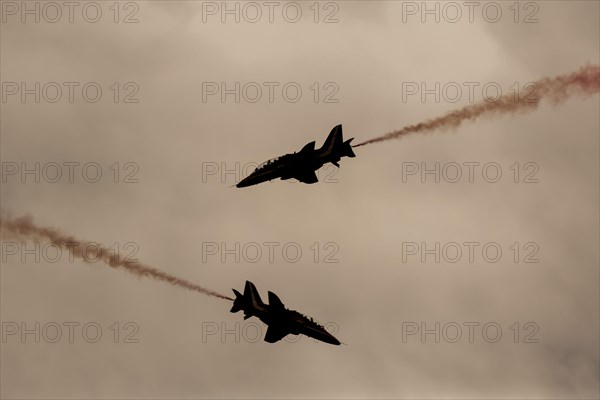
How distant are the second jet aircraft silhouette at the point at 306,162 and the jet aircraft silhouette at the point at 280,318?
13.1 metres

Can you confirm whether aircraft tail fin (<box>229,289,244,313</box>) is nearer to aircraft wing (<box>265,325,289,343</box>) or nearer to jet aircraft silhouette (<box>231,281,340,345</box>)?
jet aircraft silhouette (<box>231,281,340,345</box>)

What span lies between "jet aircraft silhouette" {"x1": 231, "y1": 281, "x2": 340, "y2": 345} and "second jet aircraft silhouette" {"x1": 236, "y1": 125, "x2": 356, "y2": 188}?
13103 millimetres

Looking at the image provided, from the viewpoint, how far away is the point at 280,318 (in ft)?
343

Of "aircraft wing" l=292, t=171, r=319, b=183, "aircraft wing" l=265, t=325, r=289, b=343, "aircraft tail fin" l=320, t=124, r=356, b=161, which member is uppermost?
"aircraft tail fin" l=320, t=124, r=356, b=161

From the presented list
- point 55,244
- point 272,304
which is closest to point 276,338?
point 272,304

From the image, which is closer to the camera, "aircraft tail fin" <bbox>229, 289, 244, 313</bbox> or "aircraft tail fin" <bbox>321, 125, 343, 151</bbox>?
"aircraft tail fin" <bbox>321, 125, 343, 151</bbox>

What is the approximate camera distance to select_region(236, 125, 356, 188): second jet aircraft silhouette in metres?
97.8

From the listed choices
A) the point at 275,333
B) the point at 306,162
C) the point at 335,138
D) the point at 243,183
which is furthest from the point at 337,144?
the point at 275,333

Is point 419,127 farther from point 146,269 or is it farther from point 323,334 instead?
point 146,269

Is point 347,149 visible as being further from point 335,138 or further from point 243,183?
point 243,183

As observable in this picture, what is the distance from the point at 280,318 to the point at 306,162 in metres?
17.7

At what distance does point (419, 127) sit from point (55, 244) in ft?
129

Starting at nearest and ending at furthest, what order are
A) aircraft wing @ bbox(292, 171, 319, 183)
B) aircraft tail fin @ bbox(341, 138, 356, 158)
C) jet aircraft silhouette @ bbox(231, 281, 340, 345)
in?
aircraft tail fin @ bbox(341, 138, 356, 158) → aircraft wing @ bbox(292, 171, 319, 183) → jet aircraft silhouette @ bbox(231, 281, 340, 345)

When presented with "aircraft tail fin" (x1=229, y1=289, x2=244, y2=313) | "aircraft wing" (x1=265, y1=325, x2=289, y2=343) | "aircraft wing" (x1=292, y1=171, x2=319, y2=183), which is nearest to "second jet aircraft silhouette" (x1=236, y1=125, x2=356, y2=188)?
"aircraft wing" (x1=292, y1=171, x2=319, y2=183)
